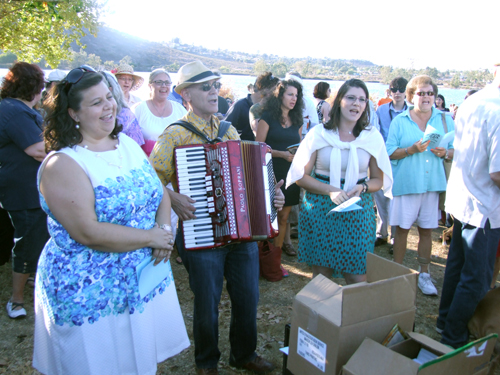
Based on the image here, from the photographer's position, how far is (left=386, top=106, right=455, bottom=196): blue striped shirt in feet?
13.1

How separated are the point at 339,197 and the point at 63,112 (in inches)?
82.1

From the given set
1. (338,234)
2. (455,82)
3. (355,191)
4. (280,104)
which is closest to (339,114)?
(355,191)

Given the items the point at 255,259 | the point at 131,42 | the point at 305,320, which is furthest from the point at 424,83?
the point at 131,42

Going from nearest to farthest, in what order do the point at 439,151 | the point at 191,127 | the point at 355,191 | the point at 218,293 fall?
the point at 191,127 < the point at 218,293 < the point at 355,191 < the point at 439,151

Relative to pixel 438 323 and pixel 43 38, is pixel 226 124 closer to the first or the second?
pixel 438 323

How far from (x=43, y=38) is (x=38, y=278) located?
7375mm

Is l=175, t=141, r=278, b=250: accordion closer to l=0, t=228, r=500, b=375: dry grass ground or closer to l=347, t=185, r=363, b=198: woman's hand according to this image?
l=347, t=185, r=363, b=198: woman's hand

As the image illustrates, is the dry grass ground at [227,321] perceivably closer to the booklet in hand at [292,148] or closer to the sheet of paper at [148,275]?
the sheet of paper at [148,275]

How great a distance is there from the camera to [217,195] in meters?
2.43

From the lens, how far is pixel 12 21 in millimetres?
6746

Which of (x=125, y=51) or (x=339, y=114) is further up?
(x=125, y=51)

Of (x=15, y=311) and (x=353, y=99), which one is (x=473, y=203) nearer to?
(x=353, y=99)

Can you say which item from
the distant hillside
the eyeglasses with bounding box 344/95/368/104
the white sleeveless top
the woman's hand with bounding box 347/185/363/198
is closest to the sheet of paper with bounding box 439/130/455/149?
the eyeglasses with bounding box 344/95/368/104

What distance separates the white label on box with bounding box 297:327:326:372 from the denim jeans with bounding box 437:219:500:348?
1.70 meters
